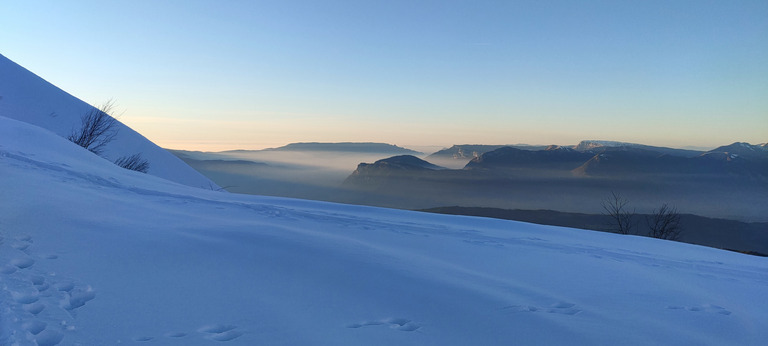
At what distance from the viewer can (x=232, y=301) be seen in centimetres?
383

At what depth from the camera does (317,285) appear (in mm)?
4391

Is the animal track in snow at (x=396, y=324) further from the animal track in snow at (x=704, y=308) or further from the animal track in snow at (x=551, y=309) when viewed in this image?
the animal track in snow at (x=704, y=308)

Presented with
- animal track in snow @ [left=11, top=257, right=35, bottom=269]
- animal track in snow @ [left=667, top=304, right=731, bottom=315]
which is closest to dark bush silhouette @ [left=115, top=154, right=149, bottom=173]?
animal track in snow @ [left=11, top=257, right=35, bottom=269]

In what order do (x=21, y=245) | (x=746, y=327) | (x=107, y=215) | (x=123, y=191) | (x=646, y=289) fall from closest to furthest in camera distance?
(x=746, y=327), (x=21, y=245), (x=646, y=289), (x=107, y=215), (x=123, y=191)

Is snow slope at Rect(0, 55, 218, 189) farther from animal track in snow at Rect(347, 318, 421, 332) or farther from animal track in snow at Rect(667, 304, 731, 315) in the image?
animal track in snow at Rect(667, 304, 731, 315)

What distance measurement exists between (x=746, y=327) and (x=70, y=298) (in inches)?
268

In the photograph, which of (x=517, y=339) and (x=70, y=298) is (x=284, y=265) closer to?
(x=70, y=298)

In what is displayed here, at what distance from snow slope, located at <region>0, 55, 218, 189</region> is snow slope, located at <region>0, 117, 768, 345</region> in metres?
42.1

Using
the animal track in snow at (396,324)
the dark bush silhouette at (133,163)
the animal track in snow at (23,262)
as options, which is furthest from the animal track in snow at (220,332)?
the dark bush silhouette at (133,163)

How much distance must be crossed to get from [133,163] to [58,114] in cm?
970

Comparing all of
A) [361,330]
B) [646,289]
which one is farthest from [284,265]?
[646,289]

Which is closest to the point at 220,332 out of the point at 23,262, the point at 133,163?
the point at 23,262

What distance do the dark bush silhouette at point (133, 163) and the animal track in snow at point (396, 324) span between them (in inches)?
1747

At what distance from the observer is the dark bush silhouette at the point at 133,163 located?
40844 millimetres
